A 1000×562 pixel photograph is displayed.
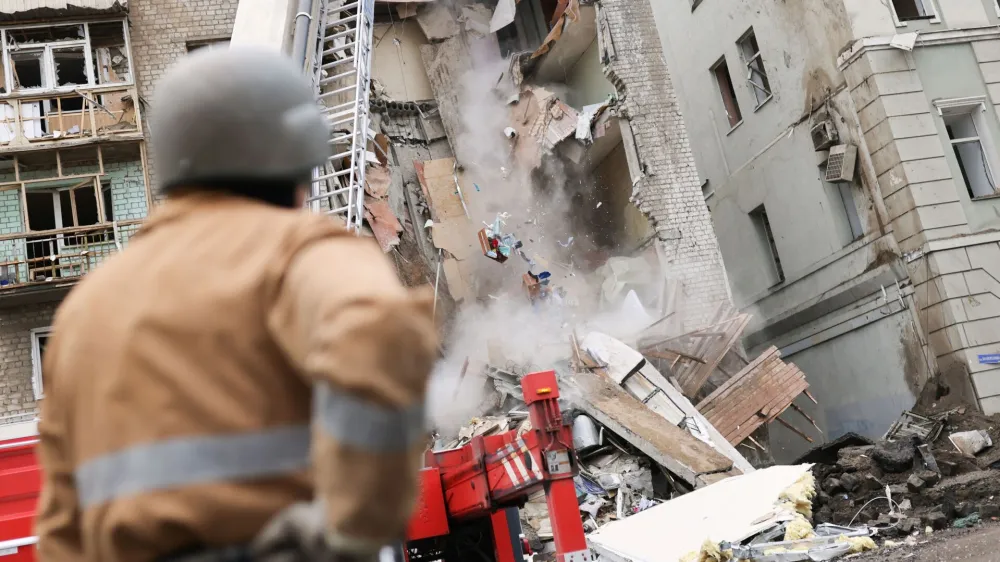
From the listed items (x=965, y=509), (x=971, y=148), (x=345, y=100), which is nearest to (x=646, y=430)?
(x=965, y=509)

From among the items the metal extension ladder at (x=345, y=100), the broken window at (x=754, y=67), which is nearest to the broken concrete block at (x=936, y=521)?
the metal extension ladder at (x=345, y=100)

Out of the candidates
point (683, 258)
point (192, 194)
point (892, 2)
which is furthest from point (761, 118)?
point (192, 194)

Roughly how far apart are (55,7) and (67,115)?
1927 mm

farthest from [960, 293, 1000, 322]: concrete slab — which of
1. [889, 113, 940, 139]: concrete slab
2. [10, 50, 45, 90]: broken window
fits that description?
[10, 50, 45, 90]: broken window

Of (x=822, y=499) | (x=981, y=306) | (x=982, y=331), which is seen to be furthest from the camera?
(x=981, y=306)

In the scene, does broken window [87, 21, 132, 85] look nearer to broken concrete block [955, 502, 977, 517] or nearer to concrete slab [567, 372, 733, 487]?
concrete slab [567, 372, 733, 487]

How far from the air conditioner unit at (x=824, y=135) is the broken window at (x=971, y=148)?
1783mm

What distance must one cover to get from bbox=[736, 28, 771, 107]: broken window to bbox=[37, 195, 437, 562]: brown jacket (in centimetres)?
1769

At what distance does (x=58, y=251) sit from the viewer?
15.1 metres

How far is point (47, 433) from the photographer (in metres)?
1.40

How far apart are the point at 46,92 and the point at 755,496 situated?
13.6 meters

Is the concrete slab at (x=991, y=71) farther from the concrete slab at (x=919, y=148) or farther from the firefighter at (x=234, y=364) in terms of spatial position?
the firefighter at (x=234, y=364)

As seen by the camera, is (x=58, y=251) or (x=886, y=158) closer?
(x=886, y=158)

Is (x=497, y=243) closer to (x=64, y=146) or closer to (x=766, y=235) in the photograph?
(x=766, y=235)
